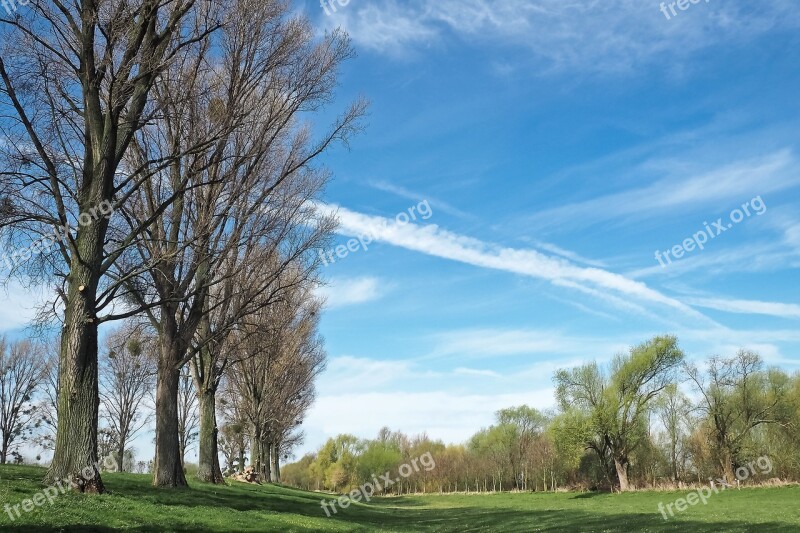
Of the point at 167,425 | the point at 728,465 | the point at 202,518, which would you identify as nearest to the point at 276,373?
the point at 167,425

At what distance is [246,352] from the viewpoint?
3756cm

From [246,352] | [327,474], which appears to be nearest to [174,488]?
[246,352]

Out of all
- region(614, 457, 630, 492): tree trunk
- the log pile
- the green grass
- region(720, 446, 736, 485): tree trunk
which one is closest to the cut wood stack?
the log pile

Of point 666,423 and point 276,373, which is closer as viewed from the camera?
point 276,373

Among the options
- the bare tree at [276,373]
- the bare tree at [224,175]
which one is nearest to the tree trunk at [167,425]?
the bare tree at [224,175]

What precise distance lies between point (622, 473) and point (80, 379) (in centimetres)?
5230

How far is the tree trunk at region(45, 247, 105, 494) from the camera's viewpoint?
12.3 metres

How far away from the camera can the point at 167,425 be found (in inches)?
757

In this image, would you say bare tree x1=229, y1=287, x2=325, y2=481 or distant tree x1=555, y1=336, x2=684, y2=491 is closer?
bare tree x1=229, y1=287, x2=325, y2=481

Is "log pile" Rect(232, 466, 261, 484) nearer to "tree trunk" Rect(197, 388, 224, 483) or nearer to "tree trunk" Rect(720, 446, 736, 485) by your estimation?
"tree trunk" Rect(197, 388, 224, 483)

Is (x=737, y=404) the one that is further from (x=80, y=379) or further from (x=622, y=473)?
(x=80, y=379)

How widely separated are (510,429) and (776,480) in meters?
41.6

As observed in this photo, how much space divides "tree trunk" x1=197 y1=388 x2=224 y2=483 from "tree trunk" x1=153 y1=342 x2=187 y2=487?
544 cm

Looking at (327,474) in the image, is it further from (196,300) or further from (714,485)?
(196,300)
